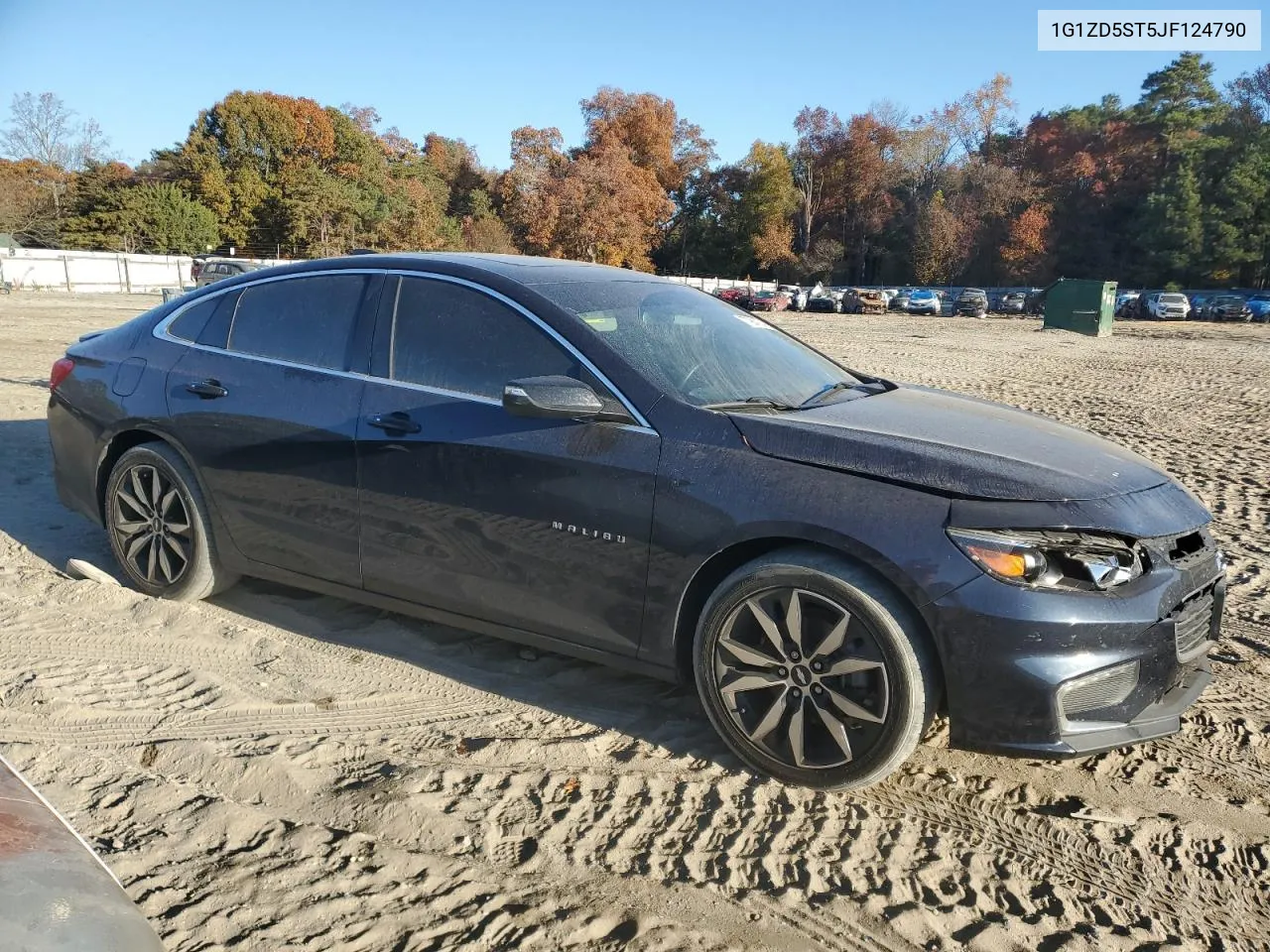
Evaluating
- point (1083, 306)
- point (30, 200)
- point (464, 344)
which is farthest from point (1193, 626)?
point (30, 200)

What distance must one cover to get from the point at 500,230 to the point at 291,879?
190 feet

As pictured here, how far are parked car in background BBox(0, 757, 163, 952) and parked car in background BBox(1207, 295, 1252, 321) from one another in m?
55.4

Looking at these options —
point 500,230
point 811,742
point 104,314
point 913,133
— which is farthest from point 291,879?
point 913,133

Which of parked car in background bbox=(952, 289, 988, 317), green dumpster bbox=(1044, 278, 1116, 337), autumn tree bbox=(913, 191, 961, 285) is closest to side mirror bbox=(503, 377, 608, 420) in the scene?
green dumpster bbox=(1044, 278, 1116, 337)

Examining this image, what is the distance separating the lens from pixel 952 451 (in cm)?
297

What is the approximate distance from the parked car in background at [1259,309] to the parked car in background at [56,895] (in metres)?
55.1

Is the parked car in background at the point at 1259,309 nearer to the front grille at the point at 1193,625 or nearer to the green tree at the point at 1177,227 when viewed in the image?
the green tree at the point at 1177,227

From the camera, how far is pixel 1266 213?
63.6 m

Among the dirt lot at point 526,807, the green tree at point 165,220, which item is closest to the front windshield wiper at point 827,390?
the dirt lot at point 526,807

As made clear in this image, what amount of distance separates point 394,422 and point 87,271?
46.8m

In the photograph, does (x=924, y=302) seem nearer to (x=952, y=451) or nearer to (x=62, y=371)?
(x=62, y=371)

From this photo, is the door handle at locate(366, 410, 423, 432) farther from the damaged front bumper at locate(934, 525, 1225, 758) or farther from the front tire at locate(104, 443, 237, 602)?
the damaged front bumper at locate(934, 525, 1225, 758)

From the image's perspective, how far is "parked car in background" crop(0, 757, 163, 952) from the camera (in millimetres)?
1398

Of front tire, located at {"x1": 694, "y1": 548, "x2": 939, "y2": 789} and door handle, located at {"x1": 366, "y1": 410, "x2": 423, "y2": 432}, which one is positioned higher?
door handle, located at {"x1": 366, "y1": 410, "x2": 423, "y2": 432}
